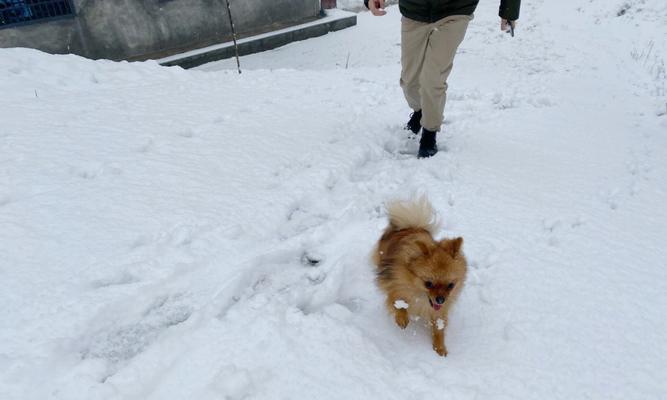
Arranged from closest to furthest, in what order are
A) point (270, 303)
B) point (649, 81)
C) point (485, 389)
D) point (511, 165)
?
point (485, 389) < point (270, 303) < point (511, 165) < point (649, 81)

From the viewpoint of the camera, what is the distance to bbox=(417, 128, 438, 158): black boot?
4164mm

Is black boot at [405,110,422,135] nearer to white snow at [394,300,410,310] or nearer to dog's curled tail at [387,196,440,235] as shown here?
dog's curled tail at [387,196,440,235]

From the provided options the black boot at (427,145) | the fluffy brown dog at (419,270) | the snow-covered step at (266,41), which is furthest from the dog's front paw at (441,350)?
the snow-covered step at (266,41)

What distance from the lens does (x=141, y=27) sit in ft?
29.0

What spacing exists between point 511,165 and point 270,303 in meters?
2.72

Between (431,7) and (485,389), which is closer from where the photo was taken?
(485,389)

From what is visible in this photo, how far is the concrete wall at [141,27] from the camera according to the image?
7945mm

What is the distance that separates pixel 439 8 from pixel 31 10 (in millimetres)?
7550

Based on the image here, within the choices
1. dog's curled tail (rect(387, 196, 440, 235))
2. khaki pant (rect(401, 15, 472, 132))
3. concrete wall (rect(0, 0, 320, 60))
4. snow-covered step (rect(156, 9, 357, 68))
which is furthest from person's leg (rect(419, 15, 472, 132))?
concrete wall (rect(0, 0, 320, 60))

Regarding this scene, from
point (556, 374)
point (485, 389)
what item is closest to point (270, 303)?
point (485, 389)

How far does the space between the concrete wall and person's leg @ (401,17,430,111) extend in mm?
6537

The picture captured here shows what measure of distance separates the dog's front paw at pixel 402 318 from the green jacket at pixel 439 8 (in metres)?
2.51

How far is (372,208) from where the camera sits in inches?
141

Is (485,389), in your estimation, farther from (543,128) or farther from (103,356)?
(543,128)
